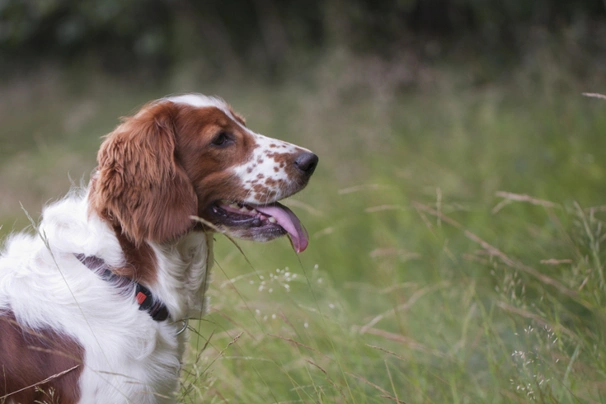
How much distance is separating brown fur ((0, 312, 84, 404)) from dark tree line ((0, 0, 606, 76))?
542cm

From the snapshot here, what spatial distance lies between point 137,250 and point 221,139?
60 centimetres

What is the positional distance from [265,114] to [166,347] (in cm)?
730

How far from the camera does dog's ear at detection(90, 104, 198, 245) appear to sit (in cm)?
242

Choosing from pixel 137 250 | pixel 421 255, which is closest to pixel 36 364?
pixel 137 250

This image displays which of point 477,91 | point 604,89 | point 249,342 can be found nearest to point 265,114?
point 477,91

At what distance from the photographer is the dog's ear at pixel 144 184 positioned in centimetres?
242

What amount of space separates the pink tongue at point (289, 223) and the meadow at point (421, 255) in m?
0.16

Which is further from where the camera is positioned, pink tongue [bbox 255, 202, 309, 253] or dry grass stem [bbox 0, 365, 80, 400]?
pink tongue [bbox 255, 202, 309, 253]

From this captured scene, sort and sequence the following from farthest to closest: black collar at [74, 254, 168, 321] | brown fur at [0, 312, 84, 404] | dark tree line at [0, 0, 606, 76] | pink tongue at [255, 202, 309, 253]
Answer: dark tree line at [0, 0, 606, 76] → pink tongue at [255, 202, 309, 253] → black collar at [74, 254, 168, 321] → brown fur at [0, 312, 84, 404]

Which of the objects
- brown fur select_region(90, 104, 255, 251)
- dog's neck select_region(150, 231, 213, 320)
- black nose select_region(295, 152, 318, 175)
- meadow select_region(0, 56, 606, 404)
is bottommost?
meadow select_region(0, 56, 606, 404)

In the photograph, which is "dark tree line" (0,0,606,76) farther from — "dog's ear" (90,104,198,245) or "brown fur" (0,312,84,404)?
"brown fur" (0,312,84,404)

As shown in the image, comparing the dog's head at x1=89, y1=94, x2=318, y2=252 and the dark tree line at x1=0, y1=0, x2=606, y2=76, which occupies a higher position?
the dog's head at x1=89, y1=94, x2=318, y2=252

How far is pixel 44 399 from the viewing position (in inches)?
84.3

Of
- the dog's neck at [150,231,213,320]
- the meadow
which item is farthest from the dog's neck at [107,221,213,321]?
the meadow
